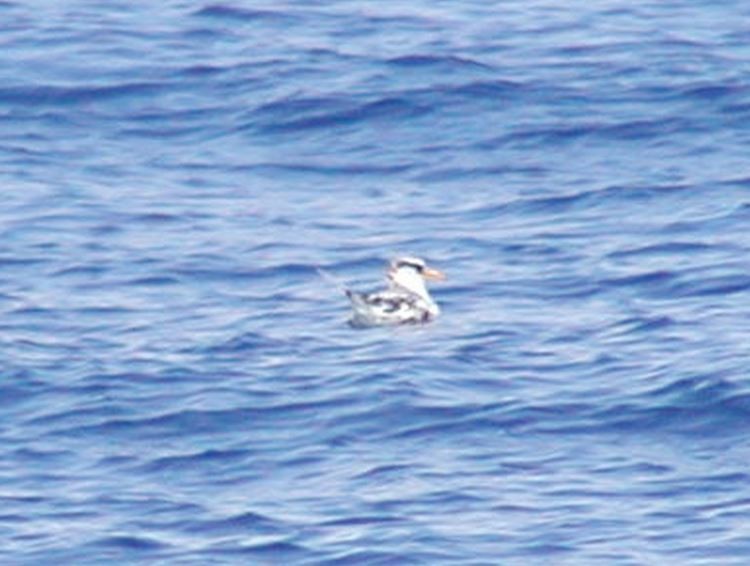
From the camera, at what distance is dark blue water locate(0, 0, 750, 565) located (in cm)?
1809

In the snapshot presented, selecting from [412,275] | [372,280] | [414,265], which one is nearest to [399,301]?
[412,275]

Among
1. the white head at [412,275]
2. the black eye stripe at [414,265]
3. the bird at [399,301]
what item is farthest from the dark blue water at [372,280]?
the black eye stripe at [414,265]

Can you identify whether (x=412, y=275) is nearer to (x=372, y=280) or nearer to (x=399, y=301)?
(x=399, y=301)

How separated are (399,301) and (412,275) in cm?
38

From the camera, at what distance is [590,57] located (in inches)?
1210

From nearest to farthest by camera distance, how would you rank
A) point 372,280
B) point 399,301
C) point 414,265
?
1. point 399,301
2. point 414,265
3. point 372,280

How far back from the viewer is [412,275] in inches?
912

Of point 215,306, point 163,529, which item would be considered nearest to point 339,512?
point 163,529

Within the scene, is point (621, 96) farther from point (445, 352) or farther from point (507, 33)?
point (445, 352)

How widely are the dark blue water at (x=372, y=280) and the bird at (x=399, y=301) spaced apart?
184mm

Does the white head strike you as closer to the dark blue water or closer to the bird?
the bird

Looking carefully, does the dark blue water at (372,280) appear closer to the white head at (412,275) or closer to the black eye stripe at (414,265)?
the white head at (412,275)

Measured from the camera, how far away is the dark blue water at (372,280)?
1809 centimetres

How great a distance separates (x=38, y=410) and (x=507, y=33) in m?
12.5
